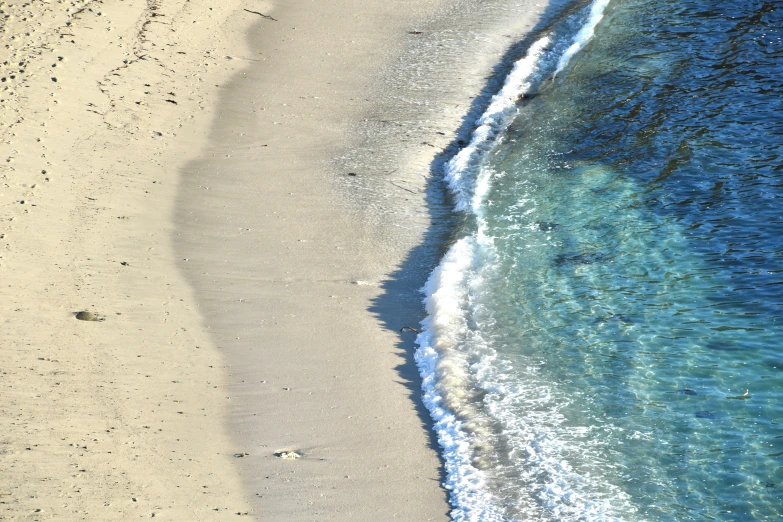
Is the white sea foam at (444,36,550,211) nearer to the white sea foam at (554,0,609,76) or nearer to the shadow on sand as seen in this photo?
the shadow on sand

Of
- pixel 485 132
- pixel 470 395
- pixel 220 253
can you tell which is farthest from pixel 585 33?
pixel 470 395

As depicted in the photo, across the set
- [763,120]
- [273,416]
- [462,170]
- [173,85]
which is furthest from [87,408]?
[763,120]

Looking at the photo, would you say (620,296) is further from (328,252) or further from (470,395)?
(328,252)

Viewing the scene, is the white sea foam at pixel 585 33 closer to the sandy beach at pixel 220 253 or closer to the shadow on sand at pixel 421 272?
the sandy beach at pixel 220 253

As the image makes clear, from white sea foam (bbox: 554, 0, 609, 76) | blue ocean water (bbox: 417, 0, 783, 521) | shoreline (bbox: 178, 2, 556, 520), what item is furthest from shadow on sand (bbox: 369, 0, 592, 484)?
white sea foam (bbox: 554, 0, 609, 76)

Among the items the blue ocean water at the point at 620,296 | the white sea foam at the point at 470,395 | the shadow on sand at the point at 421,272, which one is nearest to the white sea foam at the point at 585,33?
the blue ocean water at the point at 620,296

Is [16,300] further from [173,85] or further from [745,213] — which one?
[745,213]
